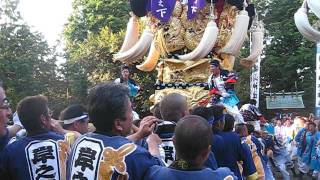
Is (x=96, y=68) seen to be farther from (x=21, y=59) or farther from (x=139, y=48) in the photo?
(x=139, y=48)

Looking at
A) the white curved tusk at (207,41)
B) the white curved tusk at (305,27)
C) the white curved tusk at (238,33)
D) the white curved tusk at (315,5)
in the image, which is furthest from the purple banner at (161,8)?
the white curved tusk at (315,5)

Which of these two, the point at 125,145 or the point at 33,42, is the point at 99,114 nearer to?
the point at 125,145

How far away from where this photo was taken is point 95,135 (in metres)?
2.55

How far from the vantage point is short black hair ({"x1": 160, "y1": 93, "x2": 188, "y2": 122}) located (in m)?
3.14

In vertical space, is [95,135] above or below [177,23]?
below

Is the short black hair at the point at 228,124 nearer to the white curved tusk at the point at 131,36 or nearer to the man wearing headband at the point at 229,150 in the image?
the man wearing headband at the point at 229,150

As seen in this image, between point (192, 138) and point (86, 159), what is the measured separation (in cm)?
59

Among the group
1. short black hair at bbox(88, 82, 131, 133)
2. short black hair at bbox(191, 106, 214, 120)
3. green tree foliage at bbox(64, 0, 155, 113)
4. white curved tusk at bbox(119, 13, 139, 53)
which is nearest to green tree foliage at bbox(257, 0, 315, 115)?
green tree foliage at bbox(64, 0, 155, 113)

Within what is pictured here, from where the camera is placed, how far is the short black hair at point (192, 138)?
2287 mm

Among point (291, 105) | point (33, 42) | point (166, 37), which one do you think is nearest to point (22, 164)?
point (166, 37)

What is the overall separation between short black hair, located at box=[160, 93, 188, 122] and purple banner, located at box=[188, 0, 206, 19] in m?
6.62

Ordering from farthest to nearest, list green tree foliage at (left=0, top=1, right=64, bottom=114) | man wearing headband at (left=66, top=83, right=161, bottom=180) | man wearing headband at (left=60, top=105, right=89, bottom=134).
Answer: green tree foliage at (left=0, top=1, right=64, bottom=114), man wearing headband at (left=60, top=105, right=89, bottom=134), man wearing headband at (left=66, top=83, right=161, bottom=180)

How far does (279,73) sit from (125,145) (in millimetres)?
22129

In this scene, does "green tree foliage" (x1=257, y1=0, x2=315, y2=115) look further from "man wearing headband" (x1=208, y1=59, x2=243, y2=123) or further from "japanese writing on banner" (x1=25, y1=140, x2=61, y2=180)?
"japanese writing on banner" (x1=25, y1=140, x2=61, y2=180)
